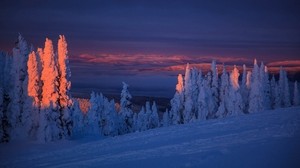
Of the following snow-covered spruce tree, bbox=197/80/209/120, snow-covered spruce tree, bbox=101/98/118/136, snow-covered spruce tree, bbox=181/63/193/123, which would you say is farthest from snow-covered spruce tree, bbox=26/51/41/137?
snow-covered spruce tree, bbox=197/80/209/120

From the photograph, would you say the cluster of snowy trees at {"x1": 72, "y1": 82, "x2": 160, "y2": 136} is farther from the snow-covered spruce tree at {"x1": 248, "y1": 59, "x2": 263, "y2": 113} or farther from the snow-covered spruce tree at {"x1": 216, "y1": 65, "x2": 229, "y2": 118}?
the snow-covered spruce tree at {"x1": 248, "y1": 59, "x2": 263, "y2": 113}

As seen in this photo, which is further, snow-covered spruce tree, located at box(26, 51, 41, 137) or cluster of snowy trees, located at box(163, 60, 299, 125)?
cluster of snowy trees, located at box(163, 60, 299, 125)

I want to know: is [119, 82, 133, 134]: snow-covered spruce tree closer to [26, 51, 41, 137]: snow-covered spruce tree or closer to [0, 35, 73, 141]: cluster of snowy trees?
[0, 35, 73, 141]: cluster of snowy trees

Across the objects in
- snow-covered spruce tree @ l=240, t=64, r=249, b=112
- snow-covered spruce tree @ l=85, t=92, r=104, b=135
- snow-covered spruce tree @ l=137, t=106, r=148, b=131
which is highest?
snow-covered spruce tree @ l=240, t=64, r=249, b=112

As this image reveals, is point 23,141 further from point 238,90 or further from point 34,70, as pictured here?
point 238,90

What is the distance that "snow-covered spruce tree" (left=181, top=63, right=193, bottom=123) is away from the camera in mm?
75062

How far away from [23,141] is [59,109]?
5894 mm

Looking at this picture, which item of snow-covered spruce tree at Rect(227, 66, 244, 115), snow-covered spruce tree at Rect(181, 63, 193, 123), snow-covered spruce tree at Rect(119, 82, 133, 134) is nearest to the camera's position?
snow-covered spruce tree at Rect(119, 82, 133, 134)

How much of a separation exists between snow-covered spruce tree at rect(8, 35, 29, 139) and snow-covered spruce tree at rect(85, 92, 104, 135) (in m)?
19.9

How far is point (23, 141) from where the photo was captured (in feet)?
155

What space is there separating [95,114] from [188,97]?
1858cm

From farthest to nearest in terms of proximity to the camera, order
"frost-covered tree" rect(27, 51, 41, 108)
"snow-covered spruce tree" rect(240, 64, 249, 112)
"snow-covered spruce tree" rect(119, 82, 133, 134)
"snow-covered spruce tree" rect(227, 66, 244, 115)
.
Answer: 1. "snow-covered spruce tree" rect(240, 64, 249, 112)
2. "snow-covered spruce tree" rect(227, 66, 244, 115)
3. "snow-covered spruce tree" rect(119, 82, 133, 134)
4. "frost-covered tree" rect(27, 51, 41, 108)

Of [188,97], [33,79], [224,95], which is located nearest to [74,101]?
[188,97]

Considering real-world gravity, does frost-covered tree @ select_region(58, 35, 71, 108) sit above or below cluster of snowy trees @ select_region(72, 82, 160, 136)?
above
